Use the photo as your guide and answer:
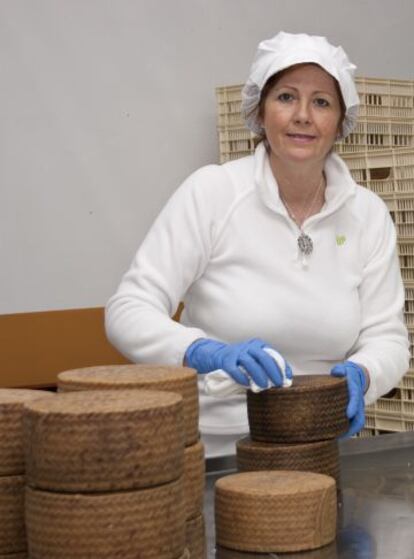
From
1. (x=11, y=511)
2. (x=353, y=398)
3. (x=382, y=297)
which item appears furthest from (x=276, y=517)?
(x=382, y=297)

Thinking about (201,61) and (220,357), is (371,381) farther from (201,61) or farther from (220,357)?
(201,61)

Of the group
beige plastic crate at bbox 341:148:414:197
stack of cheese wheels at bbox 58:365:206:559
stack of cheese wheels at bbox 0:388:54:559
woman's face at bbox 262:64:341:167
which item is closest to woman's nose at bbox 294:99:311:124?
woman's face at bbox 262:64:341:167

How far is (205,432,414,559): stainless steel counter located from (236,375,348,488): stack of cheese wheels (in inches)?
3.7

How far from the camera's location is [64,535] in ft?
4.38

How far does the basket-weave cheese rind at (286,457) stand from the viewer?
2.00 metres

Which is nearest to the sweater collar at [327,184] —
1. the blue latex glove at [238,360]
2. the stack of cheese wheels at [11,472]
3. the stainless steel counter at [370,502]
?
the blue latex glove at [238,360]

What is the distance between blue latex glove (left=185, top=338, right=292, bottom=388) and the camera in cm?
204

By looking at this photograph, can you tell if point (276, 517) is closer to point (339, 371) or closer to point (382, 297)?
point (339, 371)

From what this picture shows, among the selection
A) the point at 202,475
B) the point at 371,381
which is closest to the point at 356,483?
the point at 371,381

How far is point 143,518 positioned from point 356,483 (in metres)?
0.89

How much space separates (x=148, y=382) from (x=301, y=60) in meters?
1.19

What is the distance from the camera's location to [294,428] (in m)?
2.00

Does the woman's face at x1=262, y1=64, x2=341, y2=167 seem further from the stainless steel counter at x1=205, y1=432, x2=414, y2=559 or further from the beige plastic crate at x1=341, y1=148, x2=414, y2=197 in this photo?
the beige plastic crate at x1=341, y1=148, x2=414, y2=197

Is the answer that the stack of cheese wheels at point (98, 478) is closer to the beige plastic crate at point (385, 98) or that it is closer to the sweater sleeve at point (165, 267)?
the sweater sleeve at point (165, 267)
